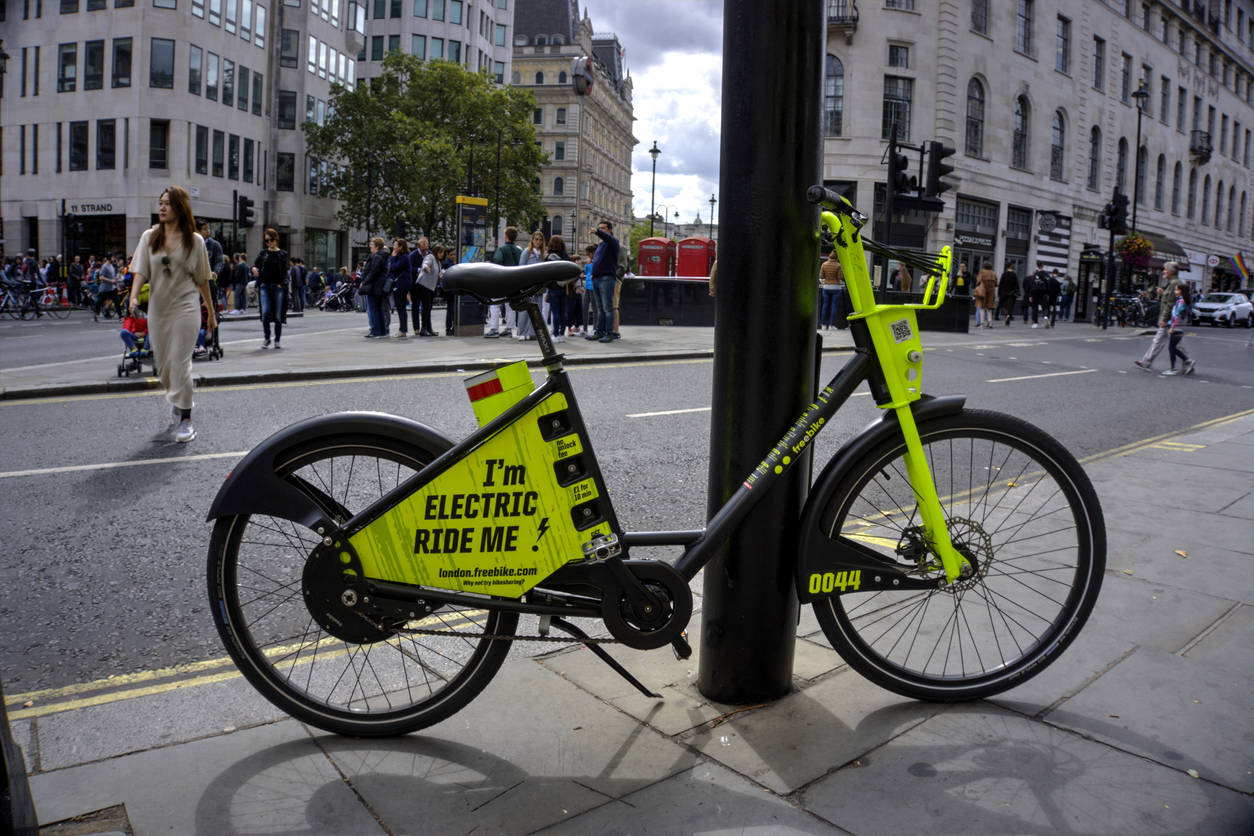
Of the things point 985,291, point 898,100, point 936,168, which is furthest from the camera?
point 898,100

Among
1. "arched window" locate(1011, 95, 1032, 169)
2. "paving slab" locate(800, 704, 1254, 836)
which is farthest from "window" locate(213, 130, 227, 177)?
"paving slab" locate(800, 704, 1254, 836)

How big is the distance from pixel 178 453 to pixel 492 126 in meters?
50.2

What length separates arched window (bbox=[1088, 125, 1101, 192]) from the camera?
46094 mm

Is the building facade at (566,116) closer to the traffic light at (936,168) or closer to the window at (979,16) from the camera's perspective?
the window at (979,16)

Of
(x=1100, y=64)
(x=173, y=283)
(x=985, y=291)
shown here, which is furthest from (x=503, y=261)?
(x=1100, y=64)

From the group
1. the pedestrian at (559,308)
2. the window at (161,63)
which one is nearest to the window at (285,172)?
the window at (161,63)

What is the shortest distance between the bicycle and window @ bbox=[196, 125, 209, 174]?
45.6 m

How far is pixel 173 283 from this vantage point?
748 cm

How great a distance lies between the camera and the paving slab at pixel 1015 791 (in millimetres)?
2150

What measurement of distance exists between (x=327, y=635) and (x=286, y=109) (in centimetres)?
5337

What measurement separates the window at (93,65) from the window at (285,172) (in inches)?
373

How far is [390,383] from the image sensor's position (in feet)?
35.4

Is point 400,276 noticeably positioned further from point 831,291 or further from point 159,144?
point 159,144

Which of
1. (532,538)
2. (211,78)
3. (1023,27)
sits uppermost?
(1023,27)
